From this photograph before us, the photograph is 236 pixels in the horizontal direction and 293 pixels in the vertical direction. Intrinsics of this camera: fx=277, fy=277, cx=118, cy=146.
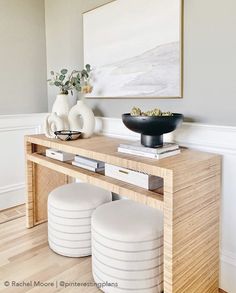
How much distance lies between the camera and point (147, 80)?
5.95 ft

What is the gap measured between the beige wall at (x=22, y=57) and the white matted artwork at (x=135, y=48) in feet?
2.23

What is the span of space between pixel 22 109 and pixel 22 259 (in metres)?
1.40

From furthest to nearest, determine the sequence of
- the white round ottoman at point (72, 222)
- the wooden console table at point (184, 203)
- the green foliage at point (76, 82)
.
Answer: the green foliage at point (76, 82), the white round ottoman at point (72, 222), the wooden console table at point (184, 203)

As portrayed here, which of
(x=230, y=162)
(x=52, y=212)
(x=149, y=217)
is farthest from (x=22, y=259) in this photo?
(x=230, y=162)

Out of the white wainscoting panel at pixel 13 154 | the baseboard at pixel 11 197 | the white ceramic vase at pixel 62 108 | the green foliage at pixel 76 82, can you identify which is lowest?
the baseboard at pixel 11 197

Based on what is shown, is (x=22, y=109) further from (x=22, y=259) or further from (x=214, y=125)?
(x=214, y=125)

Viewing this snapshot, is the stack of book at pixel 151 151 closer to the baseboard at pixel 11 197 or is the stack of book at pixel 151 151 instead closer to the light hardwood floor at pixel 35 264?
the light hardwood floor at pixel 35 264

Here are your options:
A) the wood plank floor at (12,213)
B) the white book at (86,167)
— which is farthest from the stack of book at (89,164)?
the wood plank floor at (12,213)

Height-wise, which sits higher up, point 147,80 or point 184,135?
point 147,80

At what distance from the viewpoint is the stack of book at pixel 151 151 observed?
138 cm

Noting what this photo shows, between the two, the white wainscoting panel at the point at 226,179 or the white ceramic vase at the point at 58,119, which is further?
the white ceramic vase at the point at 58,119

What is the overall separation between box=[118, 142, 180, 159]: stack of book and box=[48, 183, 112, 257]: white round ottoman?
1.62ft

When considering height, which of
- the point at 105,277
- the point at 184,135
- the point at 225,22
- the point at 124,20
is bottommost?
the point at 105,277

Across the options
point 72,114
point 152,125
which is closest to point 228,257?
point 152,125
